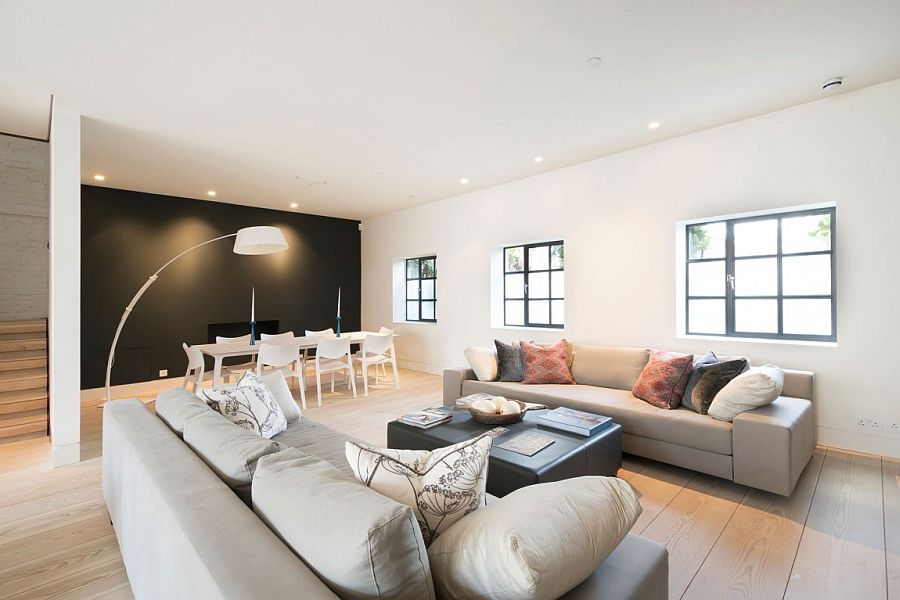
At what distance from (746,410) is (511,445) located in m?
1.56

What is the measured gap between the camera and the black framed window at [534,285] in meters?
5.26

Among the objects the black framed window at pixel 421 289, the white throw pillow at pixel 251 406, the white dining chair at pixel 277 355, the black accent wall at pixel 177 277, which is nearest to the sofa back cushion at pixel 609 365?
the white throw pillow at pixel 251 406

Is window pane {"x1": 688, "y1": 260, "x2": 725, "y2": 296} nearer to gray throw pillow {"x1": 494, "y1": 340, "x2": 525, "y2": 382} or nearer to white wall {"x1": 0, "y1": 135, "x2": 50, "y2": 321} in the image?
gray throw pillow {"x1": 494, "y1": 340, "x2": 525, "y2": 382}

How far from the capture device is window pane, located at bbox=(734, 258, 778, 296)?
3.64 meters

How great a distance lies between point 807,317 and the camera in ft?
11.4

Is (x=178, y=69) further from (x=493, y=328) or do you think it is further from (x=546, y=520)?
(x=493, y=328)

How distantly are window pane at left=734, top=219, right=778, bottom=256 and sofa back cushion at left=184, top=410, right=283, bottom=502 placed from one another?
411 centimetres

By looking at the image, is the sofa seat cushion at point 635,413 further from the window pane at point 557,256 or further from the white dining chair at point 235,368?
the white dining chair at point 235,368

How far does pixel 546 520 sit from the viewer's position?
0.90 m

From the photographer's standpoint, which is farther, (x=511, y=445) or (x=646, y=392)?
(x=646, y=392)

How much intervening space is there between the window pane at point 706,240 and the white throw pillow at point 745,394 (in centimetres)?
154

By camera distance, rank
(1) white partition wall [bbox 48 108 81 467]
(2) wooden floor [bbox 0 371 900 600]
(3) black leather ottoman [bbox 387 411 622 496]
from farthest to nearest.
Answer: (1) white partition wall [bbox 48 108 81 467]
(3) black leather ottoman [bbox 387 411 622 496]
(2) wooden floor [bbox 0 371 900 600]

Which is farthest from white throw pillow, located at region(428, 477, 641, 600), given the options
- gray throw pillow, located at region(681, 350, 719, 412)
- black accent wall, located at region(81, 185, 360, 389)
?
black accent wall, located at region(81, 185, 360, 389)

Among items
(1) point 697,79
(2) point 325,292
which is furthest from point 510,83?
(2) point 325,292
